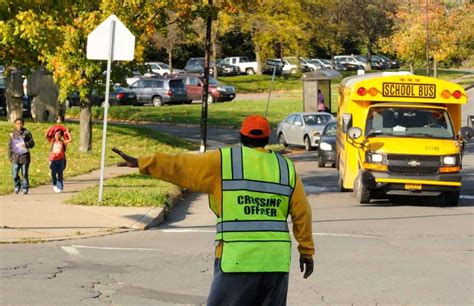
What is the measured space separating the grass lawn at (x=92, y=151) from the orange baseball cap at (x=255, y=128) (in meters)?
10.4

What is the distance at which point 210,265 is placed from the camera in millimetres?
11352

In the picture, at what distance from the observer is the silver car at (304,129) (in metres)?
32.2

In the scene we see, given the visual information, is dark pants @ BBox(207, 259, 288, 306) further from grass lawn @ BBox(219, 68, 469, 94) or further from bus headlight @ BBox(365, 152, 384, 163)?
grass lawn @ BBox(219, 68, 469, 94)

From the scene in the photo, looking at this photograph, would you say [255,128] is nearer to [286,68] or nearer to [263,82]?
[263,82]

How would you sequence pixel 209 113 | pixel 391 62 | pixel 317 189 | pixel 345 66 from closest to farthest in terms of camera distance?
pixel 317 189, pixel 209 113, pixel 345 66, pixel 391 62

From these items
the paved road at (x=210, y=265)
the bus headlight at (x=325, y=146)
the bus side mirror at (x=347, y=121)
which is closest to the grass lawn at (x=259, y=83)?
the bus headlight at (x=325, y=146)

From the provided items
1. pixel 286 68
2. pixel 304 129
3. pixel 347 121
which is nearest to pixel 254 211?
pixel 347 121

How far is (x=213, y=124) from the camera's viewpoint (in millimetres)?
41000

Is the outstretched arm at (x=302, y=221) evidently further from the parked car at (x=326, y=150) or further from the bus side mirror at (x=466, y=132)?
the parked car at (x=326, y=150)

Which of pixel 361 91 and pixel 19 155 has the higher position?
pixel 361 91

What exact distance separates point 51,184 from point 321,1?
4767cm

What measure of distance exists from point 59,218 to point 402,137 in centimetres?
702

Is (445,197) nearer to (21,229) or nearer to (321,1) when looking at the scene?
(21,229)

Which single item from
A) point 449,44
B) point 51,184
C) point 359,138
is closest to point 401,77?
point 359,138
